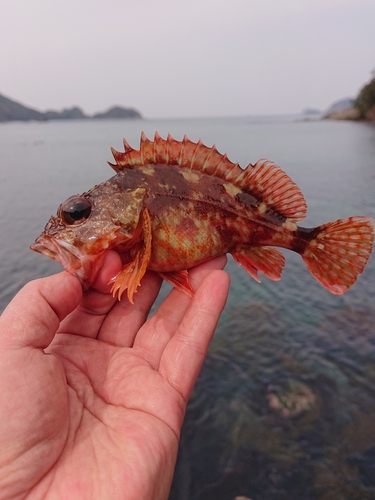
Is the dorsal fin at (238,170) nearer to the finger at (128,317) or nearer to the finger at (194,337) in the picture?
the finger at (194,337)

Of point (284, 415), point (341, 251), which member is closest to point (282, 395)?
point (284, 415)

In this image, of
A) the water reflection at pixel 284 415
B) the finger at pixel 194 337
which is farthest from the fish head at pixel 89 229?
the water reflection at pixel 284 415

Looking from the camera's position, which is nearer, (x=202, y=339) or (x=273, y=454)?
(x=202, y=339)

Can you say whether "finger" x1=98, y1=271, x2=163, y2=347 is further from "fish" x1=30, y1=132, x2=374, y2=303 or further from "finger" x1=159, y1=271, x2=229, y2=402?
"finger" x1=159, y1=271, x2=229, y2=402

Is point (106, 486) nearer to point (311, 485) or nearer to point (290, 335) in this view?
point (311, 485)

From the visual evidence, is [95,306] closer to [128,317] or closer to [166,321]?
[128,317]

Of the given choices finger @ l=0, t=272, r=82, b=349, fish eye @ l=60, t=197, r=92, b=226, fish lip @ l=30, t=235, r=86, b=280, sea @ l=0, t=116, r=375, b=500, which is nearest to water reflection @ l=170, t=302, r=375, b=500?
sea @ l=0, t=116, r=375, b=500

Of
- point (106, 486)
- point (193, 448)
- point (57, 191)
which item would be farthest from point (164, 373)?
point (57, 191)
